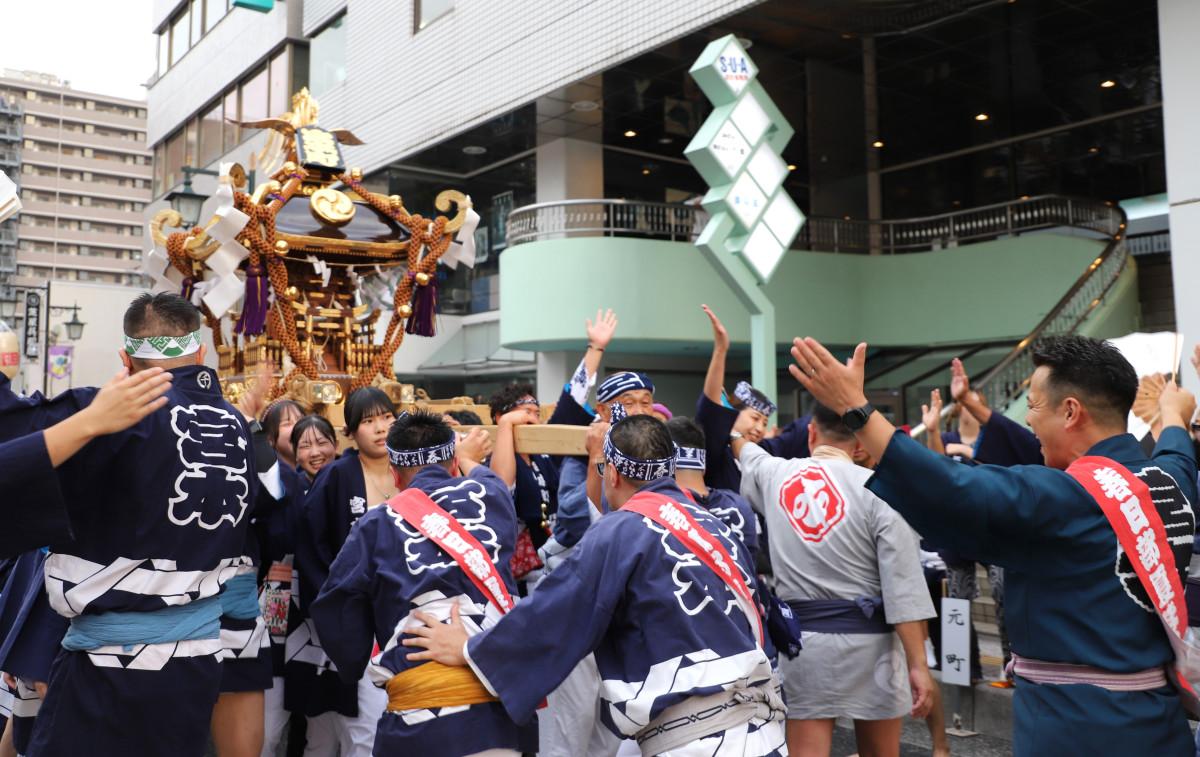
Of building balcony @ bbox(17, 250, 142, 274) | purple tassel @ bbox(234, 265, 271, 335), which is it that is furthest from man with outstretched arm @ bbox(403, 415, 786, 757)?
building balcony @ bbox(17, 250, 142, 274)

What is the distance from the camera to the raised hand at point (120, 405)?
2211 mm

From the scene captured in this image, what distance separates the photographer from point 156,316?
2752mm

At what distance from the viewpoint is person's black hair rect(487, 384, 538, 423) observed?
5.28 metres

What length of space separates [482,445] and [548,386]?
37.8 ft

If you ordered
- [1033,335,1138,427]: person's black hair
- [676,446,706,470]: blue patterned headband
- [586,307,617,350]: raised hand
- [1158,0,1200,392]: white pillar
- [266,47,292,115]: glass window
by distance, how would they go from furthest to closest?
1. [266,47,292,115]: glass window
2. [1158,0,1200,392]: white pillar
3. [586,307,617,350]: raised hand
4. [676,446,706,470]: blue patterned headband
5. [1033,335,1138,427]: person's black hair

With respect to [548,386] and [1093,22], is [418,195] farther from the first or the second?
[1093,22]

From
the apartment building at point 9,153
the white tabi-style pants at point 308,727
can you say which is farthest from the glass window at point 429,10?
the apartment building at point 9,153

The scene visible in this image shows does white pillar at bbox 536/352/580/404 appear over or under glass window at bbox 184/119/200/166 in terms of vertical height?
under

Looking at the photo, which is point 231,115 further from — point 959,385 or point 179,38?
point 959,385

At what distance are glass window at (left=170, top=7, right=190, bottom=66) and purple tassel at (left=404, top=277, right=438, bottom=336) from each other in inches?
782

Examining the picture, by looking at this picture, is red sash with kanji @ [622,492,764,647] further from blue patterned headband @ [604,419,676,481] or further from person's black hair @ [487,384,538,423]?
person's black hair @ [487,384,538,423]

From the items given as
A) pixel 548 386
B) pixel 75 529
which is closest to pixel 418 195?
pixel 548 386

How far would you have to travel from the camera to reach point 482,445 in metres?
3.74

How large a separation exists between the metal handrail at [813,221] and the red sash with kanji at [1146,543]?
11543 millimetres
